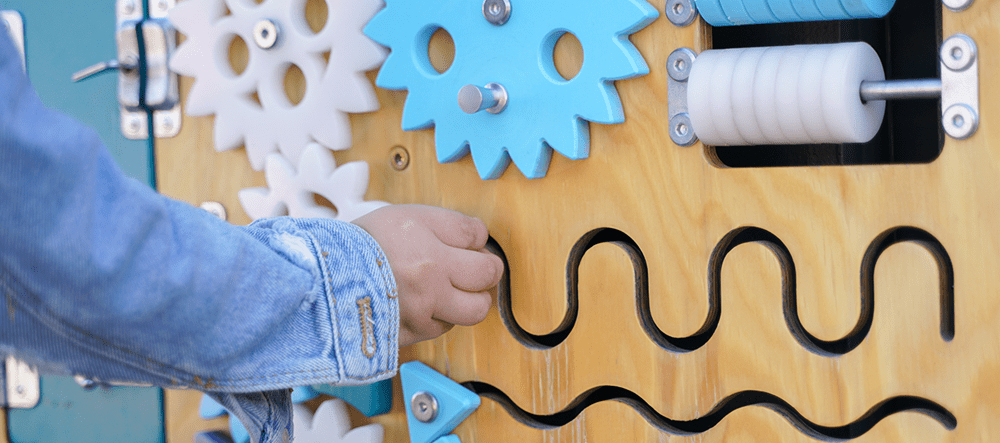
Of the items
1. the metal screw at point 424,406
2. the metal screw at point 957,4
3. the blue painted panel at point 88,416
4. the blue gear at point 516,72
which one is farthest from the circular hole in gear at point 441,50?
the blue painted panel at point 88,416

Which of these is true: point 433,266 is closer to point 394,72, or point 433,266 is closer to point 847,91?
point 394,72

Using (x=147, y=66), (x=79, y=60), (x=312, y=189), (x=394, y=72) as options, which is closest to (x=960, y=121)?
(x=394, y=72)

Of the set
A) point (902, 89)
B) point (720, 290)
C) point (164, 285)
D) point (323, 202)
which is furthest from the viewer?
point (323, 202)

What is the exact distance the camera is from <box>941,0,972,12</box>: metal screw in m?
0.59

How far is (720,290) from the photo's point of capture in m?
0.70

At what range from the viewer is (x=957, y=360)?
610mm

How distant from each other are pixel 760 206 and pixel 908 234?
5.2 inches

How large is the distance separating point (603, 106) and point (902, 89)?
9.1 inches

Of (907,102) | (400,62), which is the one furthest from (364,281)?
(907,102)

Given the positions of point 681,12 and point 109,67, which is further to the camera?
point 109,67

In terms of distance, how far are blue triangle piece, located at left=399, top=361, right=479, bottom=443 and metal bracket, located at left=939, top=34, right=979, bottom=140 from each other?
0.48m

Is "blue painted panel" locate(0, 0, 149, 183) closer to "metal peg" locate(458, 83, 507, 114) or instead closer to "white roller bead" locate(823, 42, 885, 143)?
"metal peg" locate(458, 83, 507, 114)

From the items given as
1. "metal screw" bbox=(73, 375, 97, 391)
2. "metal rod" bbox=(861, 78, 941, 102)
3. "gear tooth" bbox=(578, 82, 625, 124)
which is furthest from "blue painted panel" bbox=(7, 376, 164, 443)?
"metal rod" bbox=(861, 78, 941, 102)

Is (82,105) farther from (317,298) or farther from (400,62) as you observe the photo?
(317,298)
